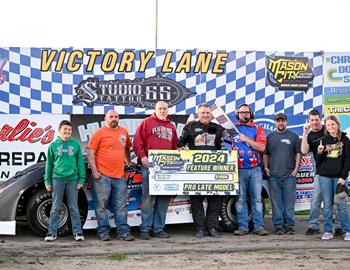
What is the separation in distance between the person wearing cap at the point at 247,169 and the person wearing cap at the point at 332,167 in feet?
2.66

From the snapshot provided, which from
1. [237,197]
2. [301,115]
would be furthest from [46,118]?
[301,115]

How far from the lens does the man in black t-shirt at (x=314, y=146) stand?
8.00 meters

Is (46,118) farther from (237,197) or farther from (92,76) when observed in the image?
(237,197)

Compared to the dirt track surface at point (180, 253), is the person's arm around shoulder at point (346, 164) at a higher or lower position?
higher

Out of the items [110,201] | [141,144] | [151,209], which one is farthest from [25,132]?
Result: [151,209]

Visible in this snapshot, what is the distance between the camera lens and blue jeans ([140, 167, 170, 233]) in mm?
7812

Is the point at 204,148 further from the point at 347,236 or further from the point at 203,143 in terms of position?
the point at 347,236

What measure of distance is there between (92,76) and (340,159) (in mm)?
3851

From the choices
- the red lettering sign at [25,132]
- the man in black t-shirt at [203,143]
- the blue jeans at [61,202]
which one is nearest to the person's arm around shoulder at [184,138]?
the man in black t-shirt at [203,143]

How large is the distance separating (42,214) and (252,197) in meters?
2.82

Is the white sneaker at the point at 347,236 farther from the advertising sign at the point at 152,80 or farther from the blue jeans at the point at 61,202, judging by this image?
the blue jeans at the point at 61,202

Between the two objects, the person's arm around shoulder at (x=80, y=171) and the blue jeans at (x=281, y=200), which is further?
the blue jeans at (x=281, y=200)

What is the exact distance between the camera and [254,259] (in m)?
6.55

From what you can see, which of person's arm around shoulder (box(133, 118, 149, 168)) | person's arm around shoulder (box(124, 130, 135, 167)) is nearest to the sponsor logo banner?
person's arm around shoulder (box(133, 118, 149, 168))
